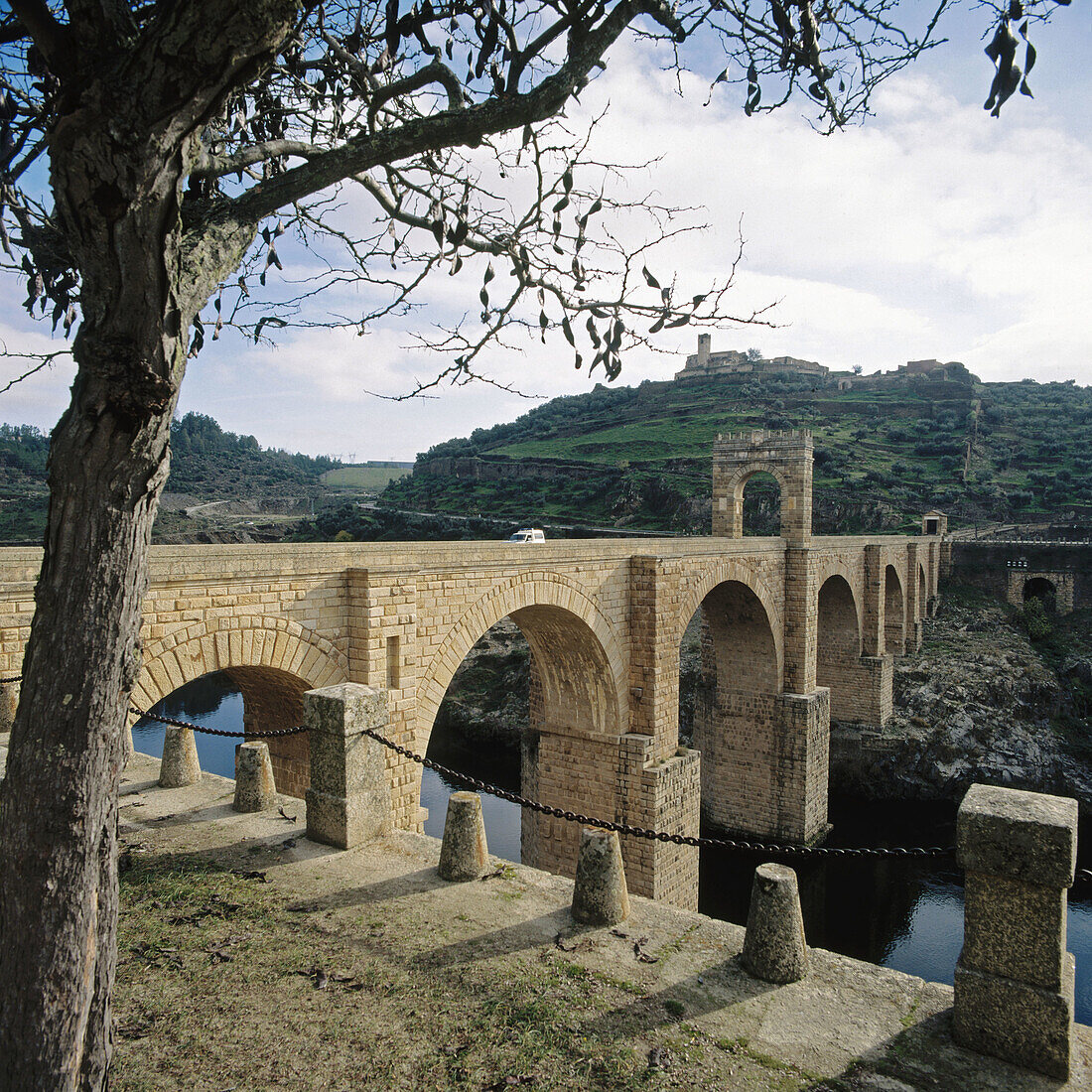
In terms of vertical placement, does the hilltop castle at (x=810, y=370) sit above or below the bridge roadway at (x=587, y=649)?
above

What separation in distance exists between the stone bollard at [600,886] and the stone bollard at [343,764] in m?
1.73

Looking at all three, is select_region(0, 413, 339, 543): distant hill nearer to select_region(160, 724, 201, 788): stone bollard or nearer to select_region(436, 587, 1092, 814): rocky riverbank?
select_region(436, 587, 1092, 814): rocky riverbank

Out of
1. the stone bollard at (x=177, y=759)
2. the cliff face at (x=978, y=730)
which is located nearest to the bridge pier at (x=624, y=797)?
the stone bollard at (x=177, y=759)

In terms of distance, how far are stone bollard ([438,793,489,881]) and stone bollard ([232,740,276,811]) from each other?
185 cm

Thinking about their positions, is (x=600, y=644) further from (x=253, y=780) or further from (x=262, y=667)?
(x=253, y=780)

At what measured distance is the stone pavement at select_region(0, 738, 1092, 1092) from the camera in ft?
11.8

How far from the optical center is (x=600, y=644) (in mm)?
12055

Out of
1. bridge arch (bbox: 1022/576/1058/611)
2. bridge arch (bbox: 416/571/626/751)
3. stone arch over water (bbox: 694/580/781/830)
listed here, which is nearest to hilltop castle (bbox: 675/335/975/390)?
bridge arch (bbox: 1022/576/1058/611)

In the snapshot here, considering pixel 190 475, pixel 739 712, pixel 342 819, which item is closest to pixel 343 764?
pixel 342 819

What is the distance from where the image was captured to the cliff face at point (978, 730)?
883 inches

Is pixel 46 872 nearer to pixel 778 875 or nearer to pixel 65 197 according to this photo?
pixel 65 197

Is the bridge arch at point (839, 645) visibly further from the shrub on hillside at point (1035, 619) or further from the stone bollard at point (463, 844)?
the stone bollard at point (463, 844)

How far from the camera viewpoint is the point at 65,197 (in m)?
2.29

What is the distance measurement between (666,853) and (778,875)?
9.49m
